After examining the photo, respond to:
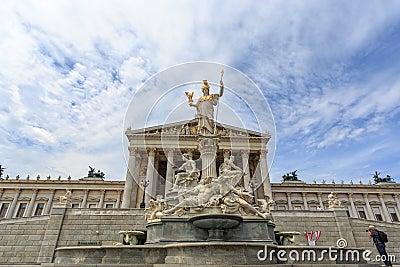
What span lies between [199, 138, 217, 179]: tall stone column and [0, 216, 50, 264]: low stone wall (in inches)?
602

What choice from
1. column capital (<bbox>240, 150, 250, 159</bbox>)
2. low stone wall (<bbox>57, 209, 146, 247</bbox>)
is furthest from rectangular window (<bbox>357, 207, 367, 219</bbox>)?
low stone wall (<bbox>57, 209, 146, 247</bbox>)

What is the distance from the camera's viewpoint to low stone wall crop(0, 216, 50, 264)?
19375 mm

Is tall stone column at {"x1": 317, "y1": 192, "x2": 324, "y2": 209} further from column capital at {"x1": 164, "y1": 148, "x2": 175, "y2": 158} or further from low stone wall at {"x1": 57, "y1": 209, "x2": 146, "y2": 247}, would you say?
low stone wall at {"x1": 57, "y1": 209, "x2": 146, "y2": 247}

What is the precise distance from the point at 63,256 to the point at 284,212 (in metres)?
18.3

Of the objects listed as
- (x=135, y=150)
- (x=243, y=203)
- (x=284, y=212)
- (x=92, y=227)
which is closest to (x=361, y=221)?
(x=284, y=212)

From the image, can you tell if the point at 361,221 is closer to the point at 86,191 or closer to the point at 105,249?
the point at 105,249

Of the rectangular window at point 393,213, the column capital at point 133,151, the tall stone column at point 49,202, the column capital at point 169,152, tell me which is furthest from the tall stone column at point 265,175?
the tall stone column at point 49,202

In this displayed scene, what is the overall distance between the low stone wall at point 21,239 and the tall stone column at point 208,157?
50.2 ft

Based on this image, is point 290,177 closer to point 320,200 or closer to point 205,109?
point 320,200

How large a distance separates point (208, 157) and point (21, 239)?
56.5 ft

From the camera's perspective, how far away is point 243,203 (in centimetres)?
1110

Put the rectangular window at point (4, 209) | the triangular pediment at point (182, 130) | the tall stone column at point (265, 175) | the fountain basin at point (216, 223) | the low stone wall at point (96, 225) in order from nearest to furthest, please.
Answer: the fountain basin at point (216, 223), the low stone wall at point (96, 225), the tall stone column at point (265, 175), the triangular pediment at point (182, 130), the rectangular window at point (4, 209)

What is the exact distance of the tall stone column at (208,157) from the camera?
42.9 ft

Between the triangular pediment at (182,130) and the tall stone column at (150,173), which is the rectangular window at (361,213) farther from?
the tall stone column at (150,173)
